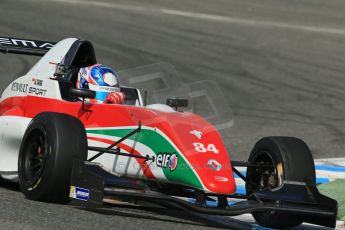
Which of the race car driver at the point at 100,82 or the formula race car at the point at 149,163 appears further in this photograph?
the race car driver at the point at 100,82

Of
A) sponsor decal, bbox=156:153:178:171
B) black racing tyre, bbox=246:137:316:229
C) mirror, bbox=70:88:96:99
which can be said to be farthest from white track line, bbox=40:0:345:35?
sponsor decal, bbox=156:153:178:171

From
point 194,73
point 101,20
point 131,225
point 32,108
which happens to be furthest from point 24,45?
point 101,20

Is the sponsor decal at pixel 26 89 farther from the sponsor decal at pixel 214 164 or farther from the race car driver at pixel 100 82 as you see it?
the sponsor decal at pixel 214 164

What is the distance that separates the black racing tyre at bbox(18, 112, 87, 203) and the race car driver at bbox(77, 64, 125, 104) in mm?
1119

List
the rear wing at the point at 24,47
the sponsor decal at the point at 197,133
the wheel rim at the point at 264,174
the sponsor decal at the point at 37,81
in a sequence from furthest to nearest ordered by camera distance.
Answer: the rear wing at the point at 24,47
the sponsor decal at the point at 37,81
the wheel rim at the point at 264,174
the sponsor decal at the point at 197,133

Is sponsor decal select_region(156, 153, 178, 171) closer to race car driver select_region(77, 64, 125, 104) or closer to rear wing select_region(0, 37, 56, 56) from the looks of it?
race car driver select_region(77, 64, 125, 104)

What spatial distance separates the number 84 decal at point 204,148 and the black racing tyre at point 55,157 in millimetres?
917

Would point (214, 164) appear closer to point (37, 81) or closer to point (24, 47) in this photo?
point (37, 81)

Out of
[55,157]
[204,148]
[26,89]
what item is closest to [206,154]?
[204,148]

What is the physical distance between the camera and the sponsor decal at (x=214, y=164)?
7.18 metres

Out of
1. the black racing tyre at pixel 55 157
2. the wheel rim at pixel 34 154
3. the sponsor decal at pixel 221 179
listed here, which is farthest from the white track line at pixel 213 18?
the sponsor decal at pixel 221 179

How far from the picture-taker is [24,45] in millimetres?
9898

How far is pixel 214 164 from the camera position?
7.21m

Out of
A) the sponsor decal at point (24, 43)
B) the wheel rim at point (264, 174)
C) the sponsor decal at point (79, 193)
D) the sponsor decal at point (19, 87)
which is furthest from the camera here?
the sponsor decal at point (24, 43)
